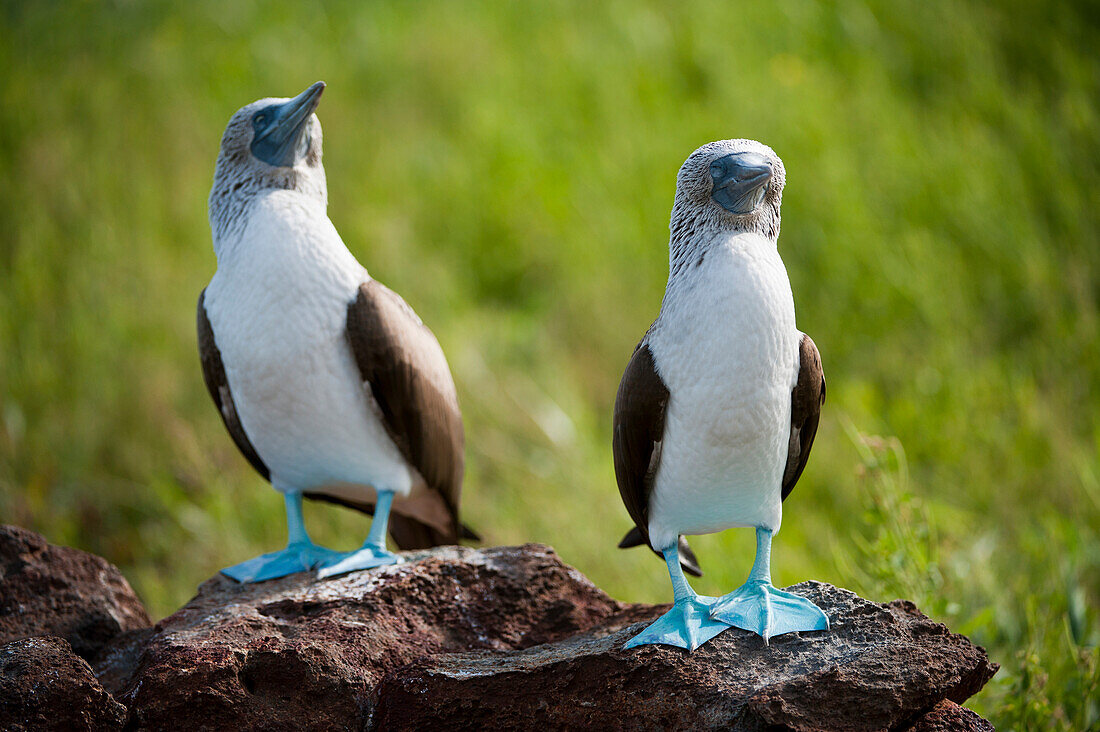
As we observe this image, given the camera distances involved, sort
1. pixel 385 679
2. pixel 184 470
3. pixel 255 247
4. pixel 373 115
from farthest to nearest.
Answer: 1. pixel 373 115
2. pixel 184 470
3. pixel 255 247
4. pixel 385 679

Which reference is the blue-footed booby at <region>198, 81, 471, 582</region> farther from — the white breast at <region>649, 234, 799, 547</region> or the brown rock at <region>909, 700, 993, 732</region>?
the brown rock at <region>909, 700, 993, 732</region>

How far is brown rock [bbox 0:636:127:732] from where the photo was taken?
2334mm

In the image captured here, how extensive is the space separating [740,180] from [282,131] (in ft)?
4.91

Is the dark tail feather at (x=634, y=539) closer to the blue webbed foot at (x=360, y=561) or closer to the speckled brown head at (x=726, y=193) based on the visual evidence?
the blue webbed foot at (x=360, y=561)

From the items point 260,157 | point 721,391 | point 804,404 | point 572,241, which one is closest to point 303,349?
point 260,157

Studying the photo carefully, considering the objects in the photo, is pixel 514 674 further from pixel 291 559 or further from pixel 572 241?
pixel 572 241

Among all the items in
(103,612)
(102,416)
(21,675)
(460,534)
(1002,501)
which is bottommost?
(21,675)

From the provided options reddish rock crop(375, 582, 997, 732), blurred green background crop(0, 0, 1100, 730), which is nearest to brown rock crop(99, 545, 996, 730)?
reddish rock crop(375, 582, 997, 732)

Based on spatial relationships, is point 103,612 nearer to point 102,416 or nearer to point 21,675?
point 21,675

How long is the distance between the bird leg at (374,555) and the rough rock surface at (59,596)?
70 centimetres

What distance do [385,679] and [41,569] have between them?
1358 millimetres

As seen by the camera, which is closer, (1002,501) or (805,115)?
(1002,501)

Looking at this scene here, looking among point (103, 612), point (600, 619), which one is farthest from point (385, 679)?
point (103, 612)

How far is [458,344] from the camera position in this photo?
6.66 m
